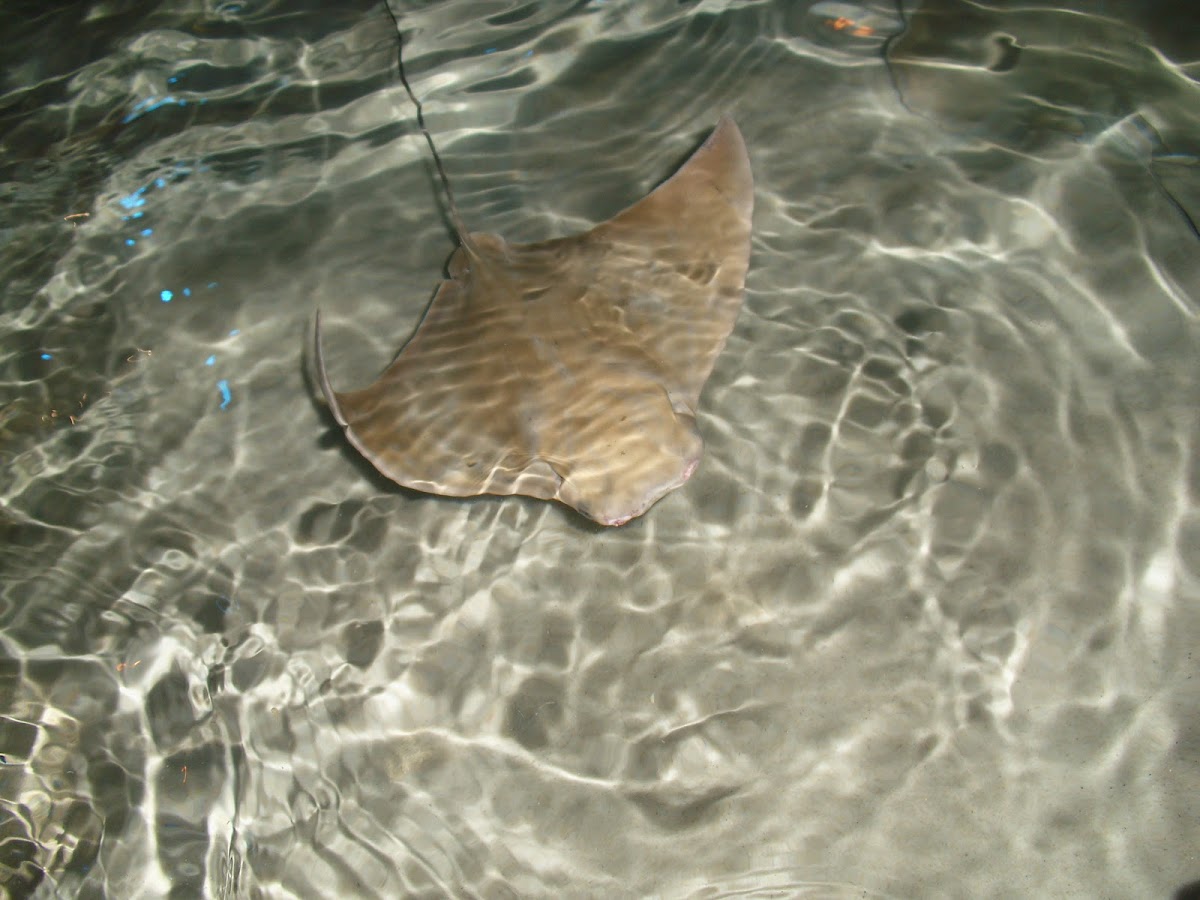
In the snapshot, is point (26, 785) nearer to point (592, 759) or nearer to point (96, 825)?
point (96, 825)

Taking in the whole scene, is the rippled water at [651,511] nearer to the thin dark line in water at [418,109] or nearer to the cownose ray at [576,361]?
the thin dark line in water at [418,109]

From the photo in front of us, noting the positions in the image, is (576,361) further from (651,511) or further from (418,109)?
(418,109)

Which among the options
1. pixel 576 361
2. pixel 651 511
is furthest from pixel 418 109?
pixel 651 511

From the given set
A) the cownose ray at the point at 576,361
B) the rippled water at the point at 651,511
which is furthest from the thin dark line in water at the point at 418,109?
the cownose ray at the point at 576,361

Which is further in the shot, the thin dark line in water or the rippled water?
the thin dark line in water

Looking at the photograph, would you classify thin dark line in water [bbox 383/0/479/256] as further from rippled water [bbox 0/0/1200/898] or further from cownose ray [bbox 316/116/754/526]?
cownose ray [bbox 316/116/754/526]

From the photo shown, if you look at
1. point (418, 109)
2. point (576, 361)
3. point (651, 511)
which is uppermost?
point (418, 109)

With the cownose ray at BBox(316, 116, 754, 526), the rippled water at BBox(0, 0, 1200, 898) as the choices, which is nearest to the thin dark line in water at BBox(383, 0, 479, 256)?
the rippled water at BBox(0, 0, 1200, 898)
